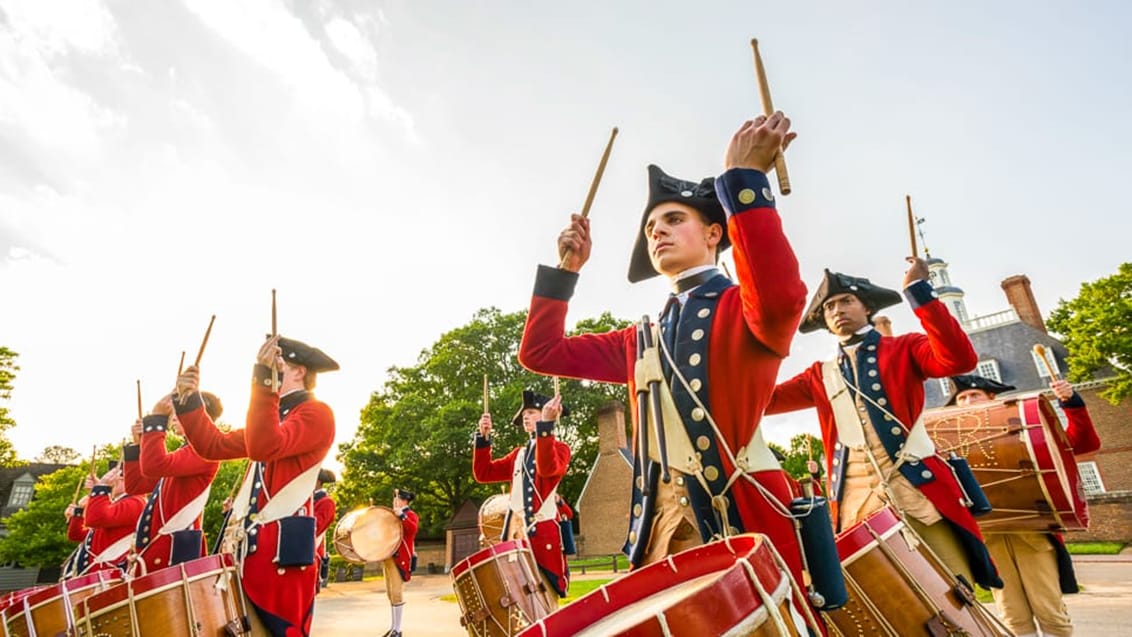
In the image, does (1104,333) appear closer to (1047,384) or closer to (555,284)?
(1047,384)

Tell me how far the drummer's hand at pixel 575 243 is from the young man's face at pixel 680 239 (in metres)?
0.33

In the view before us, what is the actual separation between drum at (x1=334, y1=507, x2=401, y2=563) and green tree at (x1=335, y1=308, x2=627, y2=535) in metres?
20.4

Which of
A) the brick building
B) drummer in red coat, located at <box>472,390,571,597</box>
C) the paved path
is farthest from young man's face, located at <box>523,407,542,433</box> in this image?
the brick building

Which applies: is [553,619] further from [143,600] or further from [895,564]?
[143,600]

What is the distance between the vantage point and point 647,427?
223 centimetres

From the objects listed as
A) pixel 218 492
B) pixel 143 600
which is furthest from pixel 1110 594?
pixel 218 492

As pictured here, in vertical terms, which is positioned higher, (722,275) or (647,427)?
(722,275)

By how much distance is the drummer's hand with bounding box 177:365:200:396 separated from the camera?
4191 millimetres

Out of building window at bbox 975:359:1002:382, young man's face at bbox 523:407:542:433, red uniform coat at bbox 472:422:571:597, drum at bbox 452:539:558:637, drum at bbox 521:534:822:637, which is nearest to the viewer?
drum at bbox 521:534:822:637

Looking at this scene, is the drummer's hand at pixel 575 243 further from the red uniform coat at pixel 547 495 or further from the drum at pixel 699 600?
the red uniform coat at pixel 547 495

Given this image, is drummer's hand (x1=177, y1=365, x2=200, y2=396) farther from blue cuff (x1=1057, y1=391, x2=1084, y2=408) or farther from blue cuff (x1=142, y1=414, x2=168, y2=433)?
blue cuff (x1=1057, y1=391, x2=1084, y2=408)

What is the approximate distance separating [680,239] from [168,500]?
19.3 feet

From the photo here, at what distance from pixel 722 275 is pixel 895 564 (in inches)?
63.7

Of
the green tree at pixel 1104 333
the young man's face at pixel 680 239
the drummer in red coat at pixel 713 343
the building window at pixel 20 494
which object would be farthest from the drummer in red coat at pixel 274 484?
the building window at pixel 20 494
